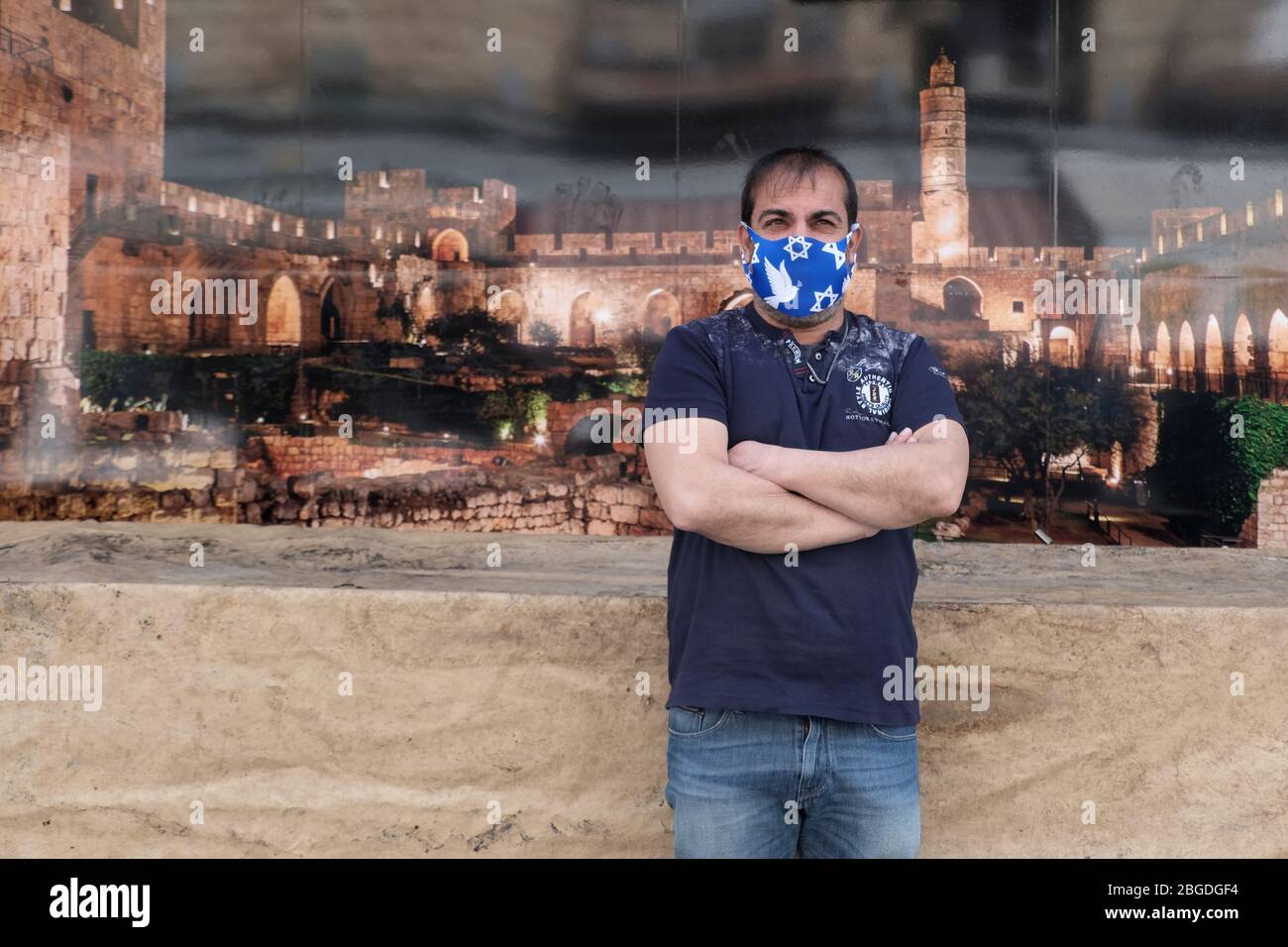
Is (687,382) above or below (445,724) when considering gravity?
above

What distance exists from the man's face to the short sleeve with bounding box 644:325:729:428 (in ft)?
0.68

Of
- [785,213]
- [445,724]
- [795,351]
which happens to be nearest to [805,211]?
[785,213]

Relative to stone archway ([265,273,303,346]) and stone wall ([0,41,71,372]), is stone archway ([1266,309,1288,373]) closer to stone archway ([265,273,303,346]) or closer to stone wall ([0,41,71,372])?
stone archway ([265,273,303,346])

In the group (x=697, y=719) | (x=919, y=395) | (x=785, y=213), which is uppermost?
(x=785, y=213)

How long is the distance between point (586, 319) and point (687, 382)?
4136 millimetres

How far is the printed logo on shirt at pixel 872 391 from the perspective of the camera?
196 centimetres

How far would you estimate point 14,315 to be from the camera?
616cm

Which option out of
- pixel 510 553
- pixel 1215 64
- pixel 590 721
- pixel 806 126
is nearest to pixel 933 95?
pixel 806 126

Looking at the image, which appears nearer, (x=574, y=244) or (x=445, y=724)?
(x=445, y=724)

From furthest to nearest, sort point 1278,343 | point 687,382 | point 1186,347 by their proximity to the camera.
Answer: point 1186,347 < point 1278,343 < point 687,382

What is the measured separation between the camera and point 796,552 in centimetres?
185

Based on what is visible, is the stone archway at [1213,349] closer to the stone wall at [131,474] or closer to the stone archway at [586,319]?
the stone archway at [586,319]

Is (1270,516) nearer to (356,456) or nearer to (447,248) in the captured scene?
(447,248)

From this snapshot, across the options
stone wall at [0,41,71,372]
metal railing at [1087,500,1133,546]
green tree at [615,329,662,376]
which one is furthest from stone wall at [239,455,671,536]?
metal railing at [1087,500,1133,546]
